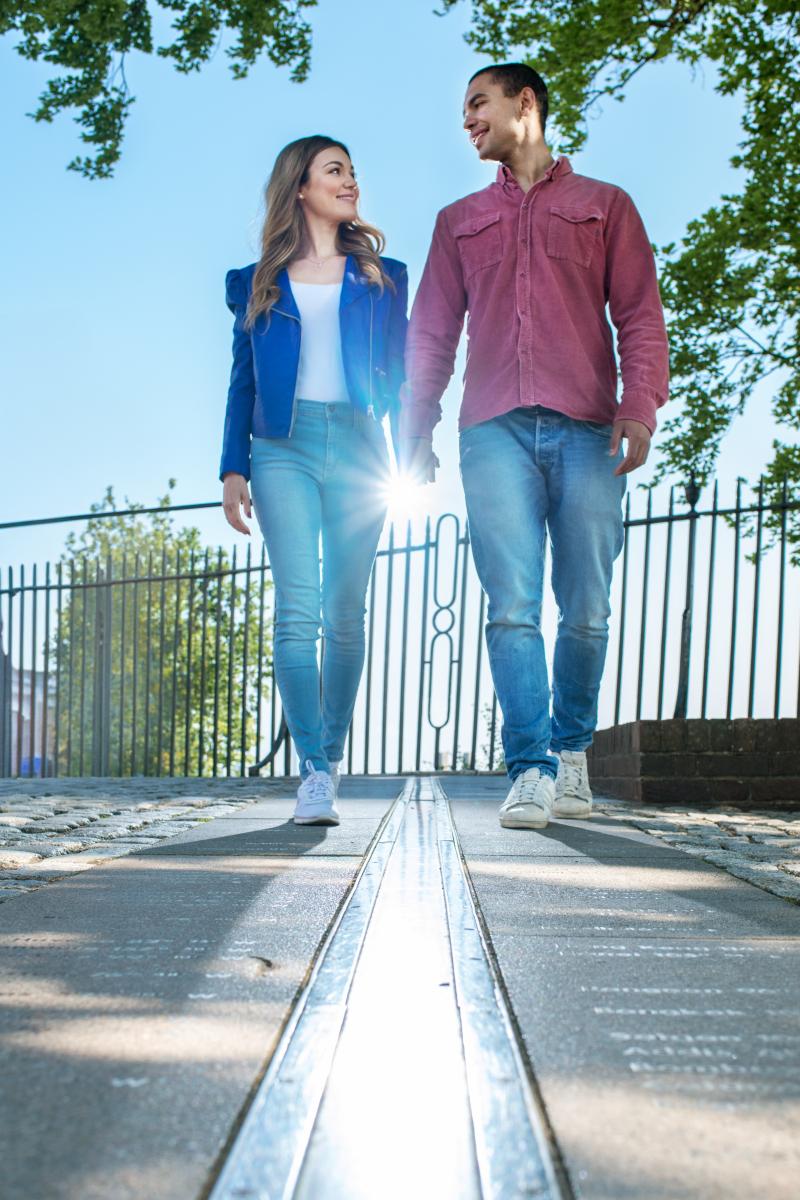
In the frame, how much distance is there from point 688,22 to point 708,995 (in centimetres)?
1225

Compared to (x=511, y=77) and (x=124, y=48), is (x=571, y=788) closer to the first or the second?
(x=511, y=77)

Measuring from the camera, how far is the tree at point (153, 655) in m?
11.9

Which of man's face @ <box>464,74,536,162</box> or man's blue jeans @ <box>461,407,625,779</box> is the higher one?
man's face @ <box>464,74,536,162</box>

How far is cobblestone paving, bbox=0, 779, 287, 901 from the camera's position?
3014 millimetres

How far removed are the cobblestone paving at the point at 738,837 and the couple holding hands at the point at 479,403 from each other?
37 centimetres

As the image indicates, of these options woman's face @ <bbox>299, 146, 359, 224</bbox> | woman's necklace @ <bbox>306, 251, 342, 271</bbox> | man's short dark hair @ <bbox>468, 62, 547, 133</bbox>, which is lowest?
woman's necklace @ <bbox>306, 251, 342, 271</bbox>

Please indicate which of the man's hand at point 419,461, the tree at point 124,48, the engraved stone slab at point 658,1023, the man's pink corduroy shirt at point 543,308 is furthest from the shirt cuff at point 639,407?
the tree at point 124,48

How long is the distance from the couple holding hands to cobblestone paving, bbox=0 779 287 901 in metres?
0.62

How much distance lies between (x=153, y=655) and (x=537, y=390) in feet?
71.3

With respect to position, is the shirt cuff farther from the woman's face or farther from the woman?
the woman's face

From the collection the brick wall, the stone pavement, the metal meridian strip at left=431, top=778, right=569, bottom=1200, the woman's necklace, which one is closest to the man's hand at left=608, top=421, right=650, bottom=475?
the woman's necklace

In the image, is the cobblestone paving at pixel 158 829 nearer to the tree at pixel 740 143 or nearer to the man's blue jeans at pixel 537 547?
the man's blue jeans at pixel 537 547

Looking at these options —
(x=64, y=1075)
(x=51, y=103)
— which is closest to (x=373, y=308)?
(x=64, y=1075)

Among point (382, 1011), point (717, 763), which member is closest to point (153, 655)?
point (717, 763)
